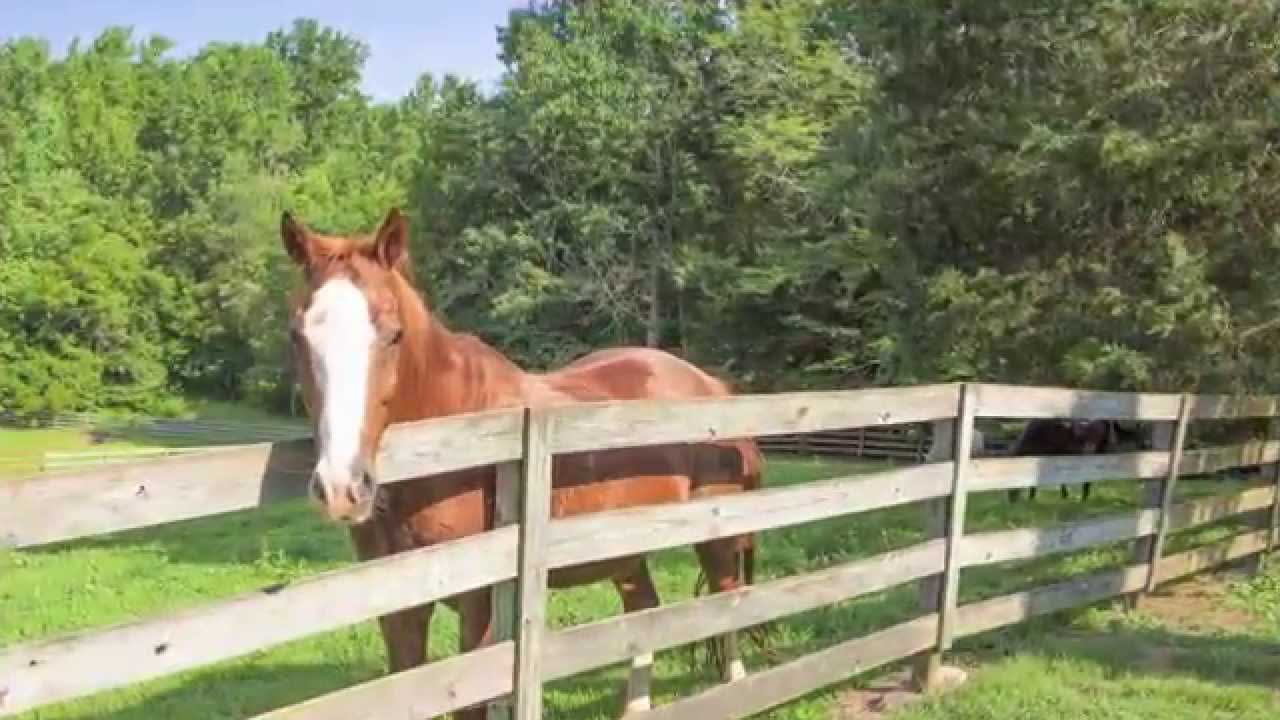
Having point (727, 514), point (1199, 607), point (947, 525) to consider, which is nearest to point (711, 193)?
point (1199, 607)

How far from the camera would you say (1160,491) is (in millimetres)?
7238

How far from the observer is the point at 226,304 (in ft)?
148

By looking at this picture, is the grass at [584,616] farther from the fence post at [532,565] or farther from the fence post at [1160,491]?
the fence post at [532,565]

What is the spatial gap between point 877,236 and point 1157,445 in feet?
23.5

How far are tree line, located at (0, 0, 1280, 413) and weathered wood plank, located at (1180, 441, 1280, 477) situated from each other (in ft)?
6.54

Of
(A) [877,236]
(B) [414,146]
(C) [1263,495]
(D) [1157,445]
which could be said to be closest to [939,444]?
(D) [1157,445]

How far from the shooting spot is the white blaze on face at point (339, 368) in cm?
282

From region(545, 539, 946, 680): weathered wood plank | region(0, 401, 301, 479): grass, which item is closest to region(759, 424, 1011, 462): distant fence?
region(0, 401, 301, 479): grass

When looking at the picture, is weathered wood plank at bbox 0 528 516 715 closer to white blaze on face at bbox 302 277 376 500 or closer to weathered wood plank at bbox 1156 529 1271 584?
white blaze on face at bbox 302 277 376 500

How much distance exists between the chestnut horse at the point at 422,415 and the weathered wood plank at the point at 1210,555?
3.26 m

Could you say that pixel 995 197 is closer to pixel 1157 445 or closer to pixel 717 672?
pixel 1157 445

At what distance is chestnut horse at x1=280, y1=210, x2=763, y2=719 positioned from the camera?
2.94 metres

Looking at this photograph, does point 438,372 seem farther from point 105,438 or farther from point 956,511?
point 105,438

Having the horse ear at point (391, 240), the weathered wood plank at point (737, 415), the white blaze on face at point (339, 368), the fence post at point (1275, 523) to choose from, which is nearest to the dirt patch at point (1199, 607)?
the fence post at point (1275, 523)
